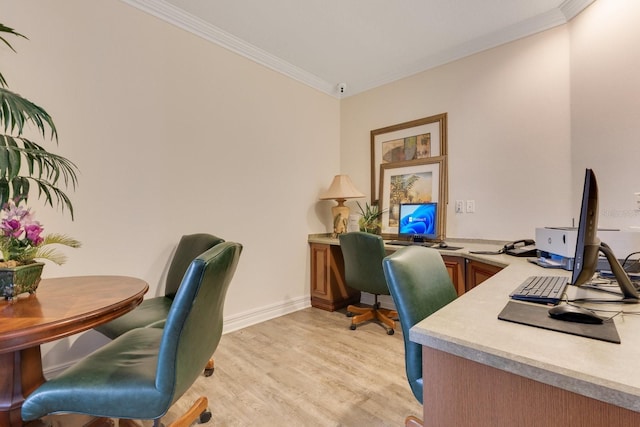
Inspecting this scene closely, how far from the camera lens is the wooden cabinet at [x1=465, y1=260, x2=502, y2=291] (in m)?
1.91

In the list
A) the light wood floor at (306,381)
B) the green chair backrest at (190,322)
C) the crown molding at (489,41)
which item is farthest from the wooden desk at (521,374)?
the crown molding at (489,41)

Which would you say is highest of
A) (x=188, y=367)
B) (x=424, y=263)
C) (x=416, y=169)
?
(x=416, y=169)

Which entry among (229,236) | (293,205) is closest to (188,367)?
(229,236)

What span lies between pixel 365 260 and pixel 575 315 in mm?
1740

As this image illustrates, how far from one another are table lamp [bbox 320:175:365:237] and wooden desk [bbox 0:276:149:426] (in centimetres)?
216

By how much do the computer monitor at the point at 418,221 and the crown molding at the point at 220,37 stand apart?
1787 mm

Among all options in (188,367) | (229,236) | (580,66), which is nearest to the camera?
(188,367)

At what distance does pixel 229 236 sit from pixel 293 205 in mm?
810

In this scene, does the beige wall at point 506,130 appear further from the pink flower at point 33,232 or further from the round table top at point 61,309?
the pink flower at point 33,232

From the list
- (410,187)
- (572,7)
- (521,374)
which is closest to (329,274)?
(410,187)

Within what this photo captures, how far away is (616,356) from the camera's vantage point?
1.98 feet

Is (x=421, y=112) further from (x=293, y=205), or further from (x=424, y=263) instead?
(x=424, y=263)

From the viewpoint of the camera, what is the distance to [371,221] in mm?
3182

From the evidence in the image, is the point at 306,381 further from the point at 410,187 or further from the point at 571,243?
the point at 410,187
